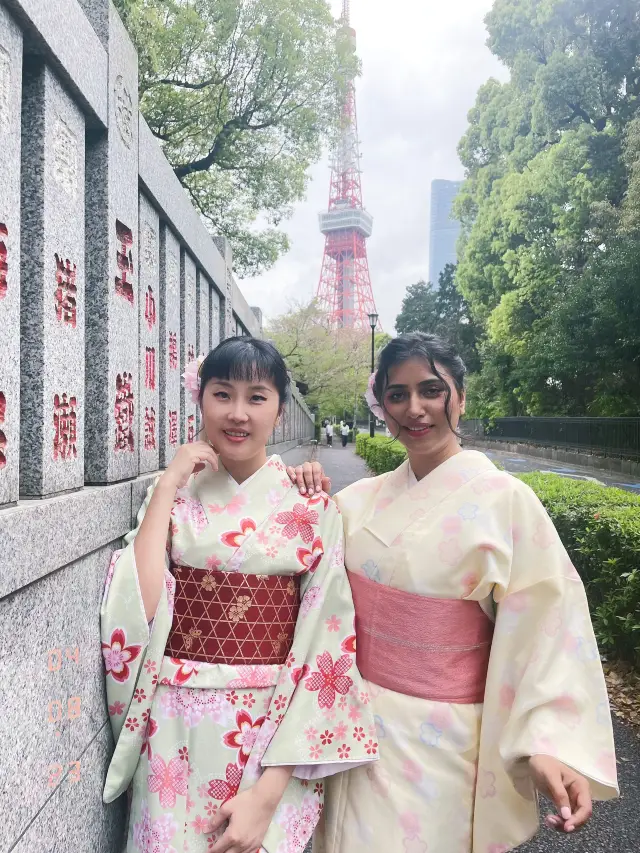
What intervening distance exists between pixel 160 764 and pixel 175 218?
2512 millimetres

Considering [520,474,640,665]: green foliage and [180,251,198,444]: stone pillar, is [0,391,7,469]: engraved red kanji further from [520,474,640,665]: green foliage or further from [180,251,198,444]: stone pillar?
[520,474,640,665]: green foliage

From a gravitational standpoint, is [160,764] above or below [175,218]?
below

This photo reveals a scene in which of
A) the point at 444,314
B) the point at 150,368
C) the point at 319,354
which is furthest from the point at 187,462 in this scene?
the point at 444,314

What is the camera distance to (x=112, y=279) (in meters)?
2.12

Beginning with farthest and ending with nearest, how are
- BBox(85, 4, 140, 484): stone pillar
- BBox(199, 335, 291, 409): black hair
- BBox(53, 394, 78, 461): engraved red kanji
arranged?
BBox(85, 4, 140, 484): stone pillar
BBox(199, 335, 291, 409): black hair
BBox(53, 394, 78, 461): engraved red kanji

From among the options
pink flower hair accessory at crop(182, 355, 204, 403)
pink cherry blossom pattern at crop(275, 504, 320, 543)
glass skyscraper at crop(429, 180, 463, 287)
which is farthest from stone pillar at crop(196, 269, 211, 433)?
glass skyscraper at crop(429, 180, 463, 287)

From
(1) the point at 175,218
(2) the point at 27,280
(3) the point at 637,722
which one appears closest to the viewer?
(2) the point at 27,280

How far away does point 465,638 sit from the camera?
1778mm

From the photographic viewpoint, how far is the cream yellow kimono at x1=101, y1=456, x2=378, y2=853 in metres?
1.69

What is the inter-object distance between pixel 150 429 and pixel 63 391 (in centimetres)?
99

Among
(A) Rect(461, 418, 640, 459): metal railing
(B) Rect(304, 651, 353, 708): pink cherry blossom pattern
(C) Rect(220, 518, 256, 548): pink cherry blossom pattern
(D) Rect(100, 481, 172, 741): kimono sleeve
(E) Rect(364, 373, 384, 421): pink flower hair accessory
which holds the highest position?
(E) Rect(364, 373, 384, 421): pink flower hair accessory

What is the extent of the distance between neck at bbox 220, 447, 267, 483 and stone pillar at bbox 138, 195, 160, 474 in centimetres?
70

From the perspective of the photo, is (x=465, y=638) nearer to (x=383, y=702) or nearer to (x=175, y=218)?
(x=383, y=702)

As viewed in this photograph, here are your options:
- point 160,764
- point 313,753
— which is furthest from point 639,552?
point 160,764
